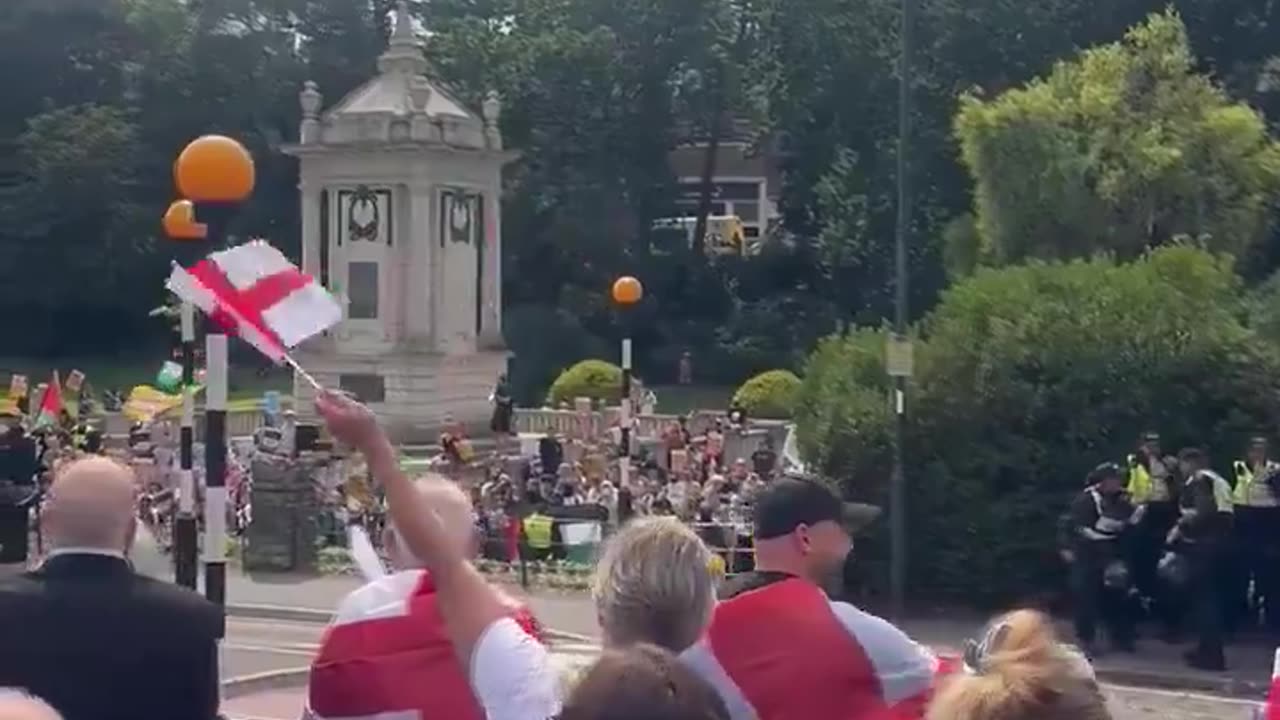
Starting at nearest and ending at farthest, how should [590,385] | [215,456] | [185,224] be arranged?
1. [215,456]
2. [185,224]
3. [590,385]

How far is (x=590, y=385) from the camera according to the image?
43.6 m

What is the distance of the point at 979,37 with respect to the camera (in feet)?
185

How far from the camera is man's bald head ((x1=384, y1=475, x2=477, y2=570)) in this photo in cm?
485

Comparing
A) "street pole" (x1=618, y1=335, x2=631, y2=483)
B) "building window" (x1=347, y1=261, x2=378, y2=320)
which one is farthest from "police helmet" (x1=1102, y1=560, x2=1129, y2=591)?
"building window" (x1=347, y1=261, x2=378, y2=320)

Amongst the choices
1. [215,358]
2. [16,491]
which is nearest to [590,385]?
[16,491]

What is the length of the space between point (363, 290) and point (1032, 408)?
19.2 meters

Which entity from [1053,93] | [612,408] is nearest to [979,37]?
[612,408]

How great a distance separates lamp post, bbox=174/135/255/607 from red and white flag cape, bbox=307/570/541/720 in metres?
5.51

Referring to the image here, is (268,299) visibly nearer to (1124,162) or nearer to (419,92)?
(1124,162)

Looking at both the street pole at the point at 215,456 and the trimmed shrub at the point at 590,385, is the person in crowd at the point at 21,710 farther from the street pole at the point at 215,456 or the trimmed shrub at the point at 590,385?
the trimmed shrub at the point at 590,385

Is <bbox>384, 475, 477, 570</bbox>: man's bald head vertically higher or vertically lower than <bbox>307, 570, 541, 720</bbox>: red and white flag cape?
higher

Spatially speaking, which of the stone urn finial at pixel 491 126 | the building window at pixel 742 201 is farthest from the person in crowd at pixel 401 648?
the building window at pixel 742 201

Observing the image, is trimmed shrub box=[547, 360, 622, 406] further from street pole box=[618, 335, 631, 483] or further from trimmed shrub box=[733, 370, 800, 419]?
street pole box=[618, 335, 631, 483]

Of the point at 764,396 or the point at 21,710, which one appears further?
the point at 764,396
